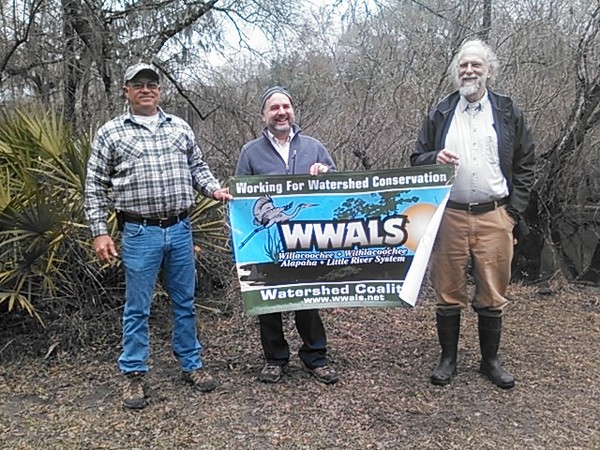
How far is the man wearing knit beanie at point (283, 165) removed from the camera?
418 centimetres

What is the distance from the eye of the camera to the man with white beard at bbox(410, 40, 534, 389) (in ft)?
13.4

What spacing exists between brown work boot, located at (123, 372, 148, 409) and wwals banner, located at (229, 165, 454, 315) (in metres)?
0.82

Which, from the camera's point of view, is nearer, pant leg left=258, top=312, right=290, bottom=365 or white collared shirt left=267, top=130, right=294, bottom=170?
white collared shirt left=267, top=130, right=294, bottom=170

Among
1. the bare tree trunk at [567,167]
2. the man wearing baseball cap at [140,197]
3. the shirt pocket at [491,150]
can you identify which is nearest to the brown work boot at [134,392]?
the man wearing baseball cap at [140,197]

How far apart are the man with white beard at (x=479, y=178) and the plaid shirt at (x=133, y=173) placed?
1.62 meters

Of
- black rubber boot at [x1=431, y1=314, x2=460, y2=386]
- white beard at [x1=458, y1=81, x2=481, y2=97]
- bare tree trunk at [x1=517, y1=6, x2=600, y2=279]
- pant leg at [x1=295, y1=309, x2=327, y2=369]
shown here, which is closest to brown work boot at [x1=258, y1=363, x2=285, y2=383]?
pant leg at [x1=295, y1=309, x2=327, y2=369]

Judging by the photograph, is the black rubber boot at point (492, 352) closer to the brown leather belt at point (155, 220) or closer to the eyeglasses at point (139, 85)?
the brown leather belt at point (155, 220)

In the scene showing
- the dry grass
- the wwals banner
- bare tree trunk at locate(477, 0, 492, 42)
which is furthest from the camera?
bare tree trunk at locate(477, 0, 492, 42)

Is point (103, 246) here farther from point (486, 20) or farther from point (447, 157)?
point (486, 20)

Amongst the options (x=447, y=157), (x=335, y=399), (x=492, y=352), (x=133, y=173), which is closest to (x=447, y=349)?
(x=492, y=352)

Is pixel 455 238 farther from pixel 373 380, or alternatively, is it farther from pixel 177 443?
pixel 177 443

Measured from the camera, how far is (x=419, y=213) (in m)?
4.32

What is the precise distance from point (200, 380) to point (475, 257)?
6.57 feet

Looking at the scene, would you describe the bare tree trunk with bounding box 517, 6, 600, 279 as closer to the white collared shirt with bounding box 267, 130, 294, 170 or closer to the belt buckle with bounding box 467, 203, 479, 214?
the belt buckle with bounding box 467, 203, 479, 214
